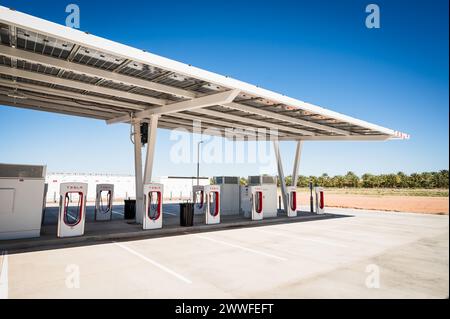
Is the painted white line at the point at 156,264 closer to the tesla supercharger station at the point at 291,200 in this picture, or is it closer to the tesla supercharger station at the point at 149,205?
the tesla supercharger station at the point at 149,205

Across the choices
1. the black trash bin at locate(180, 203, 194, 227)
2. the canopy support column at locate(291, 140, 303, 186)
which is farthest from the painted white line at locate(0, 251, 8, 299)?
the canopy support column at locate(291, 140, 303, 186)

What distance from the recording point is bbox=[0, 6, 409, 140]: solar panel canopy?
6838mm

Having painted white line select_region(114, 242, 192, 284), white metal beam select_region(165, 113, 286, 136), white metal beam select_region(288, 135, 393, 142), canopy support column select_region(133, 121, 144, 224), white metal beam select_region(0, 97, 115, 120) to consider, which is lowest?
painted white line select_region(114, 242, 192, 284)

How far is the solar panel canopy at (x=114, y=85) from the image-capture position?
6838mm

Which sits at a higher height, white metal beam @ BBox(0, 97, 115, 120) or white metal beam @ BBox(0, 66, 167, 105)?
white metal beam @ BBox(0, 97, 115, 120)

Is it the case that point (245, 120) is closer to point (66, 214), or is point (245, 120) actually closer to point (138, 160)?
point (138, 160)

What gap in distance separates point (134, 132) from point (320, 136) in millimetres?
12507

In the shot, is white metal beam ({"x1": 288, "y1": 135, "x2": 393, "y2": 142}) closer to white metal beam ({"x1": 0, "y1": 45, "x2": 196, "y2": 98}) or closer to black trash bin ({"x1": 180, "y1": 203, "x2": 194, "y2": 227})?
black trash bin ({"x1": 180, "y1": 203, "x2": 194, "y2": 227})

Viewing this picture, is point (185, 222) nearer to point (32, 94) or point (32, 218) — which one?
point (32, 218)

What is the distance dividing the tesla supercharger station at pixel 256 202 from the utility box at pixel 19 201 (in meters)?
9.16

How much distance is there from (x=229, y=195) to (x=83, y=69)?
11.3 metres

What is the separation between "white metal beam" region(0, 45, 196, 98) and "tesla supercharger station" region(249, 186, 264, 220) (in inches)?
247

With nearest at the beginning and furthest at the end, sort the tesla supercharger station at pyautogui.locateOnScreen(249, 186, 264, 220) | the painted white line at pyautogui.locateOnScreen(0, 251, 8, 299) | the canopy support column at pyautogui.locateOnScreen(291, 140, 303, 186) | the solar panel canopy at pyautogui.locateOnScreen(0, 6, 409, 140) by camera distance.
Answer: the painted white line at pyautogui.locateOnScreen(0, 251, 8, 299) < the solar panel canopy at pyautogui.locateOnScreen(0, 6, 409, 140) < the tesla supercharger station at pyautogui.locateOnScreen(249, 186, 264, 220) < the canopy support column at pyautogui.locateOnScreen(291, 140, 303, 186)
